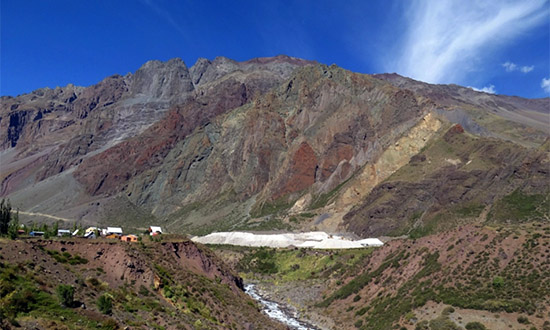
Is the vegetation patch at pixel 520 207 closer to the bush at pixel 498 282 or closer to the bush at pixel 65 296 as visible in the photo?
the bush at pixel 498 282

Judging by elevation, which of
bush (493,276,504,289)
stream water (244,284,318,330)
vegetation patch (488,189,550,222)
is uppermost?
vegetation patch (488,189,550,222)

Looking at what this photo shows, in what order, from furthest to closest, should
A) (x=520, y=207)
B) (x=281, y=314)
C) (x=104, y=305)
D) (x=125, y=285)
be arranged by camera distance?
(x=520, y=207)
(x=281, y=314)
(x=125, y=285)
(x=104, y=305)

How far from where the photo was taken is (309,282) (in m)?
78.5

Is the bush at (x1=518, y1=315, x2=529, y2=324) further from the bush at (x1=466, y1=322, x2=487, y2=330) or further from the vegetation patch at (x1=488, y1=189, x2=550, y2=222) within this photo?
the vegetation patch at (x1=488, y1=189, x2=550, y2=222)

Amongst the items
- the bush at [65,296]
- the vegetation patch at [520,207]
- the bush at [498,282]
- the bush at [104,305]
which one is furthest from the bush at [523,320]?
the vegetation patch at [520,207]

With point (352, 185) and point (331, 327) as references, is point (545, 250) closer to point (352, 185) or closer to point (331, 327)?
point (331, 327)

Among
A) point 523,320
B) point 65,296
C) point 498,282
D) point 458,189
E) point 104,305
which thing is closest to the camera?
point 65,296

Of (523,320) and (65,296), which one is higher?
(523,320)

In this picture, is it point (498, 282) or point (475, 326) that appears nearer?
point (475, 326)

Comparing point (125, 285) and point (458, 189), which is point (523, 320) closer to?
point (125, 285)

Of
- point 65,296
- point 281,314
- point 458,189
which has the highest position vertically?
point 458,189

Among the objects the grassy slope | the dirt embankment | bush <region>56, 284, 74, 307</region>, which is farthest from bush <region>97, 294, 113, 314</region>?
the grassy slope

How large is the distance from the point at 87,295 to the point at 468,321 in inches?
1290

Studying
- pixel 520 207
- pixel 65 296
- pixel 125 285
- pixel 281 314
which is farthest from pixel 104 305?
pixel 520 207
